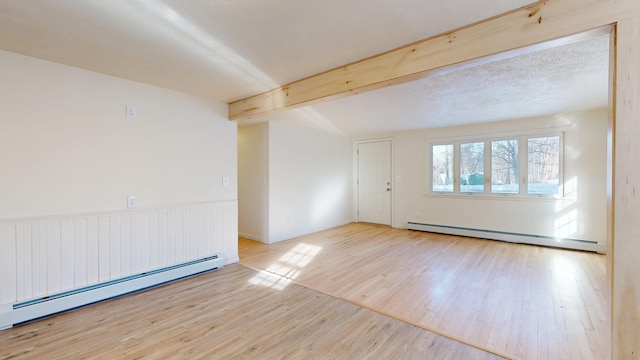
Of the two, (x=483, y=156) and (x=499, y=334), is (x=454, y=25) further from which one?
(x=483, y=156)

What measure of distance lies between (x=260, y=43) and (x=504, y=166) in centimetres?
509

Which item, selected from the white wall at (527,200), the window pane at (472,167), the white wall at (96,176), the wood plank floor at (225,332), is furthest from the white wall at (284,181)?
the window pane at (472,167)

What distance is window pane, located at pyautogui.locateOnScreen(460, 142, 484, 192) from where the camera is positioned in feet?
17.6

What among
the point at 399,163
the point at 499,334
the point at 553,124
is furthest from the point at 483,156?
the point at 499,334

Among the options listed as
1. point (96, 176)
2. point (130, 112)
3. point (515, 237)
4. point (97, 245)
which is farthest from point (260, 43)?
point (515, 237)

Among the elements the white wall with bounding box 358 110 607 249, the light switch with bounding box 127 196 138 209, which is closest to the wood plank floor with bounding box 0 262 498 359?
the light switch with bounding box 127 196 138 209

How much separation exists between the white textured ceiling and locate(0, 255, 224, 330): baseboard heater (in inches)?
85.0

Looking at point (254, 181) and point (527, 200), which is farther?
point (254, 181)

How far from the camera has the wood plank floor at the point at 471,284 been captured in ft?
7.11

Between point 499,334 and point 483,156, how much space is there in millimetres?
4017

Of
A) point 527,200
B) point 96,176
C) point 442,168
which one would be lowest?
point 527,200

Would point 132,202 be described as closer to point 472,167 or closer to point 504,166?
point 472,167

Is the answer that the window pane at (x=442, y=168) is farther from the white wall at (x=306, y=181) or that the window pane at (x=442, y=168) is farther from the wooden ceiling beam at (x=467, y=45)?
the wooden ceiling beam at (x=467, y=45)

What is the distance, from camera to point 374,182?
675 cm
